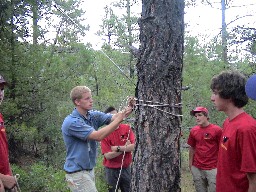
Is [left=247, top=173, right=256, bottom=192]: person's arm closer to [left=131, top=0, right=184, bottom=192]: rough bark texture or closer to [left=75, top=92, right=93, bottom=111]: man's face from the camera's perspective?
[left=131, top=0, right=184, bottom=192]: rough bark texture

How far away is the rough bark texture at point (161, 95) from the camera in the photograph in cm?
305

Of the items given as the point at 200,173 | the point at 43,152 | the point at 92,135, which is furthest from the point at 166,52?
the point at 43,152

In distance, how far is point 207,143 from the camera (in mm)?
5340

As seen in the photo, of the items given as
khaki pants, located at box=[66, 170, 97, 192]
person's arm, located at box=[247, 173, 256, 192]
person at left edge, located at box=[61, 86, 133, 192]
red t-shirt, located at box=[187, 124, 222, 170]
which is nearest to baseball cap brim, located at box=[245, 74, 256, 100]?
person's arm, located at box=[247, 173, 256, 192]

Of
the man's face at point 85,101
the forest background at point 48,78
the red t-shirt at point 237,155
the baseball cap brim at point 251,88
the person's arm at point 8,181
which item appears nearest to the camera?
the red t-shirt at point 237,155

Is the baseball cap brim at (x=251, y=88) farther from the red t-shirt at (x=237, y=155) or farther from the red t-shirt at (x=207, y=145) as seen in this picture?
the red t-shirt at (x=207, y=145)

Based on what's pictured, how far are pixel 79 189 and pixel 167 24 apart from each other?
6.61 ft

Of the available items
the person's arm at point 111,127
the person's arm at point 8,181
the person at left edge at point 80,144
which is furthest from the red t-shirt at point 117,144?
the person's arm at point 8,181

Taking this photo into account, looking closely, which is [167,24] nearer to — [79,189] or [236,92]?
[236,92]

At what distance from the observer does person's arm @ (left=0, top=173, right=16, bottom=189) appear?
3.25 m

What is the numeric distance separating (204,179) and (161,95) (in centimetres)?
299

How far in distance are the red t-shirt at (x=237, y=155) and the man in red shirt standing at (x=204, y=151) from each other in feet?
9.38

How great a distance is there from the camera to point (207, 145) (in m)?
5.34

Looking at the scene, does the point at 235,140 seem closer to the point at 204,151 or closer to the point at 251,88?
the point at 251,88
